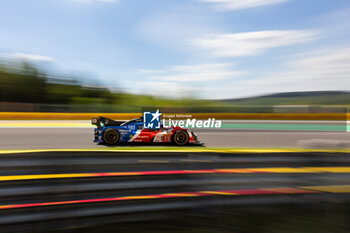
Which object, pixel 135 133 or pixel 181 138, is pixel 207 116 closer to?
pixel 181 138

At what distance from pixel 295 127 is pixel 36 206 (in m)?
17.7

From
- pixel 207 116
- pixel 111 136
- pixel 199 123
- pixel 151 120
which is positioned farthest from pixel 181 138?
pixel 207 116

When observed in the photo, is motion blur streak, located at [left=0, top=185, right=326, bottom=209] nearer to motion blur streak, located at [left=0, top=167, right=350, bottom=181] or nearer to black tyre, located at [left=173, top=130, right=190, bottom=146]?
motion blur streak, located at [left=0, top=167, right=350, bottom=181]

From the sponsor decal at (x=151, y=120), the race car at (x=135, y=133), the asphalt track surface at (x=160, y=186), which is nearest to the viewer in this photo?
the asphalt track surface at (x=160, y=186)

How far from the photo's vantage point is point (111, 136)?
360 inches

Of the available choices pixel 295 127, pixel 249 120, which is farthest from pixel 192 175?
pixel 249 120

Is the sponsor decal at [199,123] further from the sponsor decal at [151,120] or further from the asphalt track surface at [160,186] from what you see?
the asphalt track surface at [160,186]

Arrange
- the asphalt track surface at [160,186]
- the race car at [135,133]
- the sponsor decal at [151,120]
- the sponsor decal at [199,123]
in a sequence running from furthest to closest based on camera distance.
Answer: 1. the sponsor decal at [199,123]
2. the race car at [135,133]
3. the sponsor decal at [151,120]
4. the asphalt track surface at [160,186]

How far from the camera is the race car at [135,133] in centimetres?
911

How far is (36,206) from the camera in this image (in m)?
2.63

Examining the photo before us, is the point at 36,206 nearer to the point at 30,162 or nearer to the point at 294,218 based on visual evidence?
the point at 30,162

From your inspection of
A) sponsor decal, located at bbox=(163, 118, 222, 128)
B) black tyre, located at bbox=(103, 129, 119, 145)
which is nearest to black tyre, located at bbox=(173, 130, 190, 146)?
black tyre, located at bbox=(103, 129, 119, 145)

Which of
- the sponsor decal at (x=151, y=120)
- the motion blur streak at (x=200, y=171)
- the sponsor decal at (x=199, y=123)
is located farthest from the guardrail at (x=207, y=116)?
the motion blur streak at (x=200, y=171)

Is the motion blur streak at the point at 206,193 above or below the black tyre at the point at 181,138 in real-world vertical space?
below
